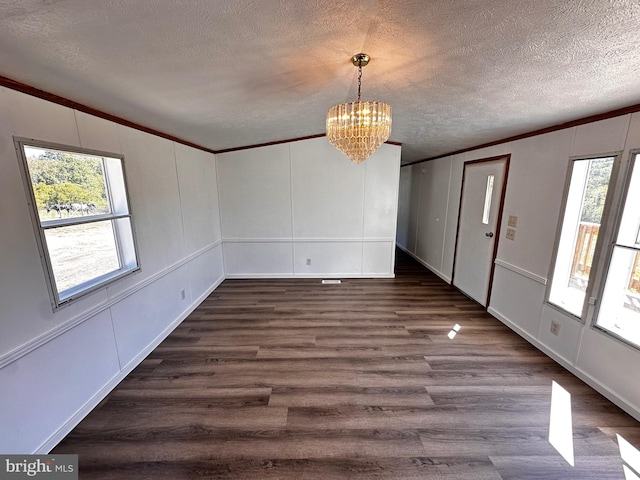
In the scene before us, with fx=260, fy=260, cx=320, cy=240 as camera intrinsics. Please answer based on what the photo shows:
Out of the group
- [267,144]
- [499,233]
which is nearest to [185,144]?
[267,144]

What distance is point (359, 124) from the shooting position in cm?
194

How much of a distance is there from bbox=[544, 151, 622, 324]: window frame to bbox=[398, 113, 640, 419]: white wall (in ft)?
0.14

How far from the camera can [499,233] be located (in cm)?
333

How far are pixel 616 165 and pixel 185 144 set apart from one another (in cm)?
432

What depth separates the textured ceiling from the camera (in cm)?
113

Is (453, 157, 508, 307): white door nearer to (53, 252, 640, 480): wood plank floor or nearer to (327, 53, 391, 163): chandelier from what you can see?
(53, 252, 640, 480): wood plank floor

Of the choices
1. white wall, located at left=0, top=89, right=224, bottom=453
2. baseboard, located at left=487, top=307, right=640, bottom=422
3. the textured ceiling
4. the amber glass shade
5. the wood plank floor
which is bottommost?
the wood plank floor

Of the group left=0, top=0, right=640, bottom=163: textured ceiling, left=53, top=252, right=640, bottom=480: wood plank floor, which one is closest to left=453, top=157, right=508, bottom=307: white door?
left=53, top=252, right=640, bottom=480: wood plank floor

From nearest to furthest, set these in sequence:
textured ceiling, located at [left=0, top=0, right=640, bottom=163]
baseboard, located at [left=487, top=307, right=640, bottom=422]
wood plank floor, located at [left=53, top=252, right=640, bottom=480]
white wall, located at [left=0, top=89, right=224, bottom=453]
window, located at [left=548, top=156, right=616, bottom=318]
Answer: textured ceiling, located at [left=0, top=0, right=640, bottom=163] → white wall, located at [left=0, top=89, right=224, bottom=453] → wood plank floor, located at [left=53, top=252, right=640, bottom=480] → baseboard, located at [left=487, top=307, right=640, bottom=422] → window, located at [left=548, top=156, right=616, bottom=318]

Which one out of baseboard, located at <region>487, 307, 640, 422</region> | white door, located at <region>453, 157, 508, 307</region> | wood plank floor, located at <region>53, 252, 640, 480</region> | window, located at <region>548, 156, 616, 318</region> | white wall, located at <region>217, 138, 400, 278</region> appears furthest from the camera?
white wall, located at <region>217, 138, 400, 278</region>

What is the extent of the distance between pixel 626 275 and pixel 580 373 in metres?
0.92

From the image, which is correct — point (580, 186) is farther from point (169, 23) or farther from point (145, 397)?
point (145, 397)

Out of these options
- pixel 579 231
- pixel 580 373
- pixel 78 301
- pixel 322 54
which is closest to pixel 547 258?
pixel 579 231

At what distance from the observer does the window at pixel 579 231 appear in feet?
7.14
